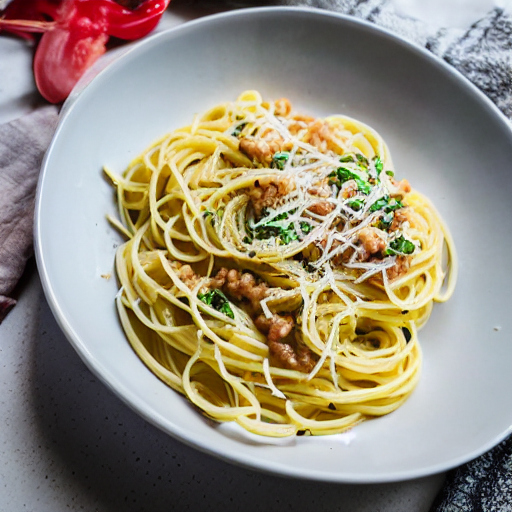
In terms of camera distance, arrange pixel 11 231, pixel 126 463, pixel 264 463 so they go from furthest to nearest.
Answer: pixel 11 231 < pixel 126 463 < pixel 264 463

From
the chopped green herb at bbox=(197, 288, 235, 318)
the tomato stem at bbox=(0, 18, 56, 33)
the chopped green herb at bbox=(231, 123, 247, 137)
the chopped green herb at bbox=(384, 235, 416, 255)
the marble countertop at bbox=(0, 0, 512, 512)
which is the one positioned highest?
the chopped green herb at bbox=(384, 235, 416, 255)

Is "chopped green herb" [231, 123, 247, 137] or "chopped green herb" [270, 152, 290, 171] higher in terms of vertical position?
"chopped green herb" [270, 152, 290, 171]

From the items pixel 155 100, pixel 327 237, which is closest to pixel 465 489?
pixel 327 237

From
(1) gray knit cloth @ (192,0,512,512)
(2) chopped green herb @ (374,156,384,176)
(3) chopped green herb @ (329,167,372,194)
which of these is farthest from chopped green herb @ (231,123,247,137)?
(1) gray knit cloth @ (192,0,512,512)

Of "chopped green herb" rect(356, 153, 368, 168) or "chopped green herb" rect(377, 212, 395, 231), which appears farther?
"chopped green herb" rect(356, 153, 368, 168)

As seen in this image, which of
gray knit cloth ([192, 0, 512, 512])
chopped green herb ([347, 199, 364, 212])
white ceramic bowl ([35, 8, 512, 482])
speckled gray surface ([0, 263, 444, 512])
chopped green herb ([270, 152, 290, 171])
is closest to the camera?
white ceramic bowl ([35, 8, 512, 482])

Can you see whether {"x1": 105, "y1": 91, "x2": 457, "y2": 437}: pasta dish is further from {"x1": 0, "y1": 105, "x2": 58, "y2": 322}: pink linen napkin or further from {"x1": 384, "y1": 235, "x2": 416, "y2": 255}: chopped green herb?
{"x1": 0, "y1": 105, "x2": 58, "y2": 322}: pink linen napkin

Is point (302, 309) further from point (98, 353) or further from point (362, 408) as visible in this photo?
point (98, 353)
